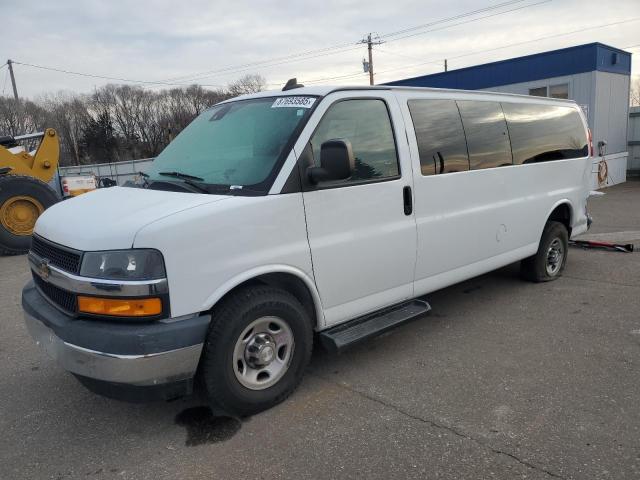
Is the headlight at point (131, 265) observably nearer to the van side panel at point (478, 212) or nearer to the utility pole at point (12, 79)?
the van side panel at point (478, 212)

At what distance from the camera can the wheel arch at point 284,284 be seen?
303 cm

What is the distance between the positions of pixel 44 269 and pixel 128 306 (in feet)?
2.72

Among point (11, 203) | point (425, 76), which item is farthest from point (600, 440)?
point (425, 76)

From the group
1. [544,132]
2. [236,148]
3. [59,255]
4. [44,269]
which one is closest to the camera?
[59,255]

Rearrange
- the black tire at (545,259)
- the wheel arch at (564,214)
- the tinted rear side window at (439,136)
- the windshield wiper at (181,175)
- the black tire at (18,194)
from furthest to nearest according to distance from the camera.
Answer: the black tire at (18,194)
the wheel arch at (564,214)
the black tire at (545,259)
the tinted rear side window at (439,136)
the windshield wiper at (181,175)

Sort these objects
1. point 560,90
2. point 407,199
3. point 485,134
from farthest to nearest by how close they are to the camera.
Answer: point 560,90
point 485,134
point 407,199

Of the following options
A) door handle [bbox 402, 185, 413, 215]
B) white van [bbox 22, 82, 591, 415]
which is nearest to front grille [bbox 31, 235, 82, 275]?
white van [bbox 22, 82, 591, 415]

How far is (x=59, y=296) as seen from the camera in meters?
3.12

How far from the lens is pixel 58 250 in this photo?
3137 mm

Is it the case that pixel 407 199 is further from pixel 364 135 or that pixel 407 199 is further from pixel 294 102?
pixel 294 102

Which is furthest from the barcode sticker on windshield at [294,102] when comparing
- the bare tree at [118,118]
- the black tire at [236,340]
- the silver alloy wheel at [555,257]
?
the bare tree at [118,118]

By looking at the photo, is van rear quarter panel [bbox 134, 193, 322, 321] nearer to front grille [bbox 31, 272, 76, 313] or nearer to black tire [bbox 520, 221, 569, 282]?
front grille [bbox 31, 272, 76, 313]

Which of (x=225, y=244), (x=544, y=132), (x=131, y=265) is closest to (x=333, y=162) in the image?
(x=225, y=244)

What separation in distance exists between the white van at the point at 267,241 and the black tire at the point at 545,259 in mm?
1137
